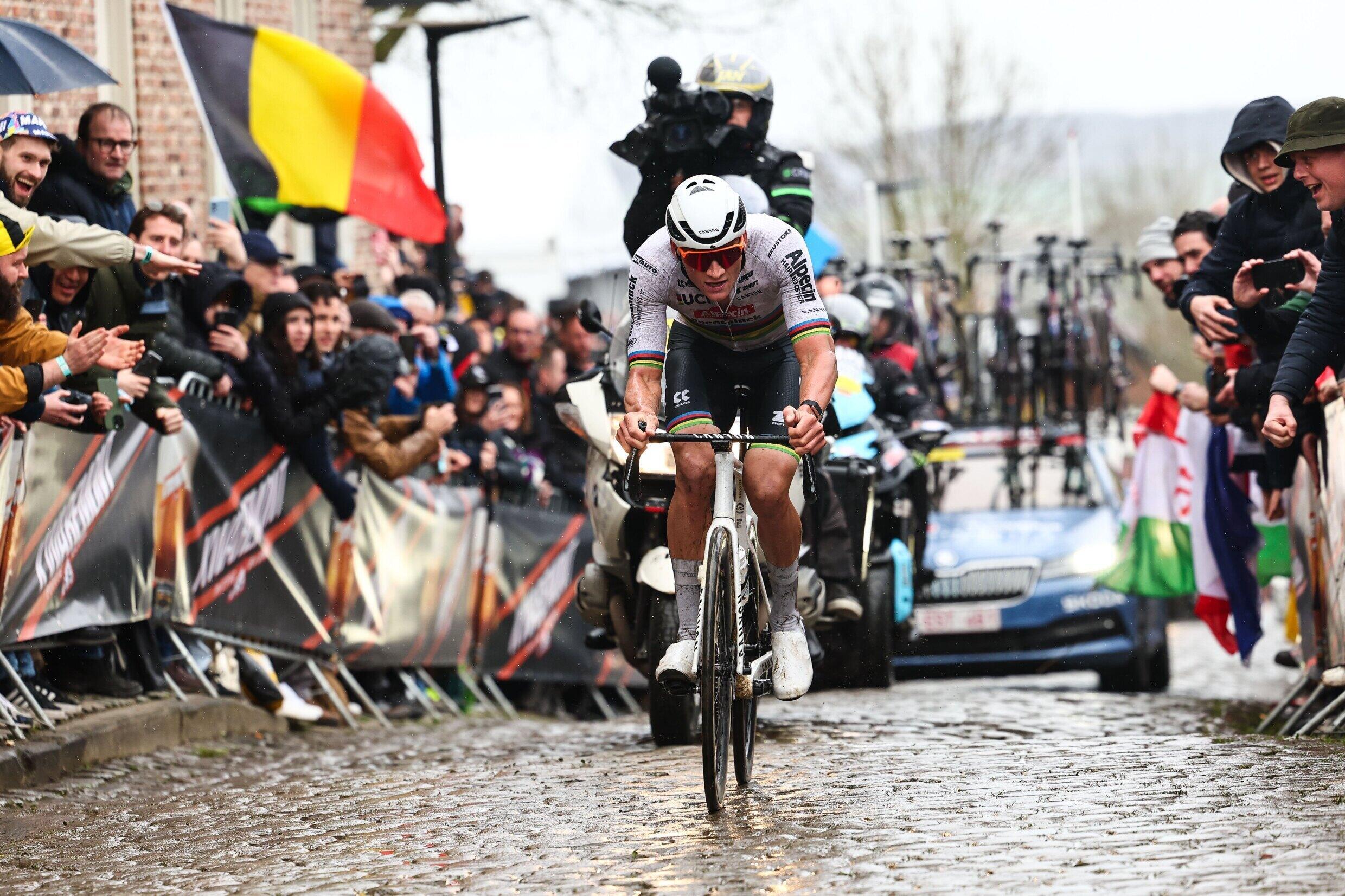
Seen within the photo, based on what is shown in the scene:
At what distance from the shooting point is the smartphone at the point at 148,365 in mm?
9297

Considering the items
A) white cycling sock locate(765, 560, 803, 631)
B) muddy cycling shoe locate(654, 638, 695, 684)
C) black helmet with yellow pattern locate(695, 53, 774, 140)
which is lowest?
muddy cycling shoe locate(654, 638, 695, 684)

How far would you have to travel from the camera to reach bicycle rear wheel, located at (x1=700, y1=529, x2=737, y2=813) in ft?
21.4

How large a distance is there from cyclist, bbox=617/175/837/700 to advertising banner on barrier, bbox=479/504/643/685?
A: 6266 mm

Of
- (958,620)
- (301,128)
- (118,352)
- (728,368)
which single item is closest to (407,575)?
(301,128)

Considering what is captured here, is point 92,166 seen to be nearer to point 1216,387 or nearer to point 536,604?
point 536,604

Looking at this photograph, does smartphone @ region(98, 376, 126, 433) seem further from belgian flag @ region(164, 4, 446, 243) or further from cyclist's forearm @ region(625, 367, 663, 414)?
belgian flag @ region(164, 4, 446, 243)

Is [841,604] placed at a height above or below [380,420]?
below

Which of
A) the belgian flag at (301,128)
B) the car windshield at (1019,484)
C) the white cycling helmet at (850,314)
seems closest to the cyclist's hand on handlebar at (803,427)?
the white cycling helmet at (850,314)

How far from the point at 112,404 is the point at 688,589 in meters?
2.95

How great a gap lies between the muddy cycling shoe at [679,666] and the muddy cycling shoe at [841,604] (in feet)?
9.08

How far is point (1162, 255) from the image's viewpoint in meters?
12.4

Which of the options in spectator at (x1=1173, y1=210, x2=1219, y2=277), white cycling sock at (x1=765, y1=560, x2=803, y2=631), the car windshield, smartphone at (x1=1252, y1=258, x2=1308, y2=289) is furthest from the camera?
the car windshield

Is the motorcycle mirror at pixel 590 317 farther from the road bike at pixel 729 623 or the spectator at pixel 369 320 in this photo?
the spectator at pixel 369 320

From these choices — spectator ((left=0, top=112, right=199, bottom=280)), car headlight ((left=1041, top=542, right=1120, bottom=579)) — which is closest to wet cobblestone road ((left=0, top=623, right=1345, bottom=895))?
spectator ((left=0, top=112, right=199, bottom=280))
